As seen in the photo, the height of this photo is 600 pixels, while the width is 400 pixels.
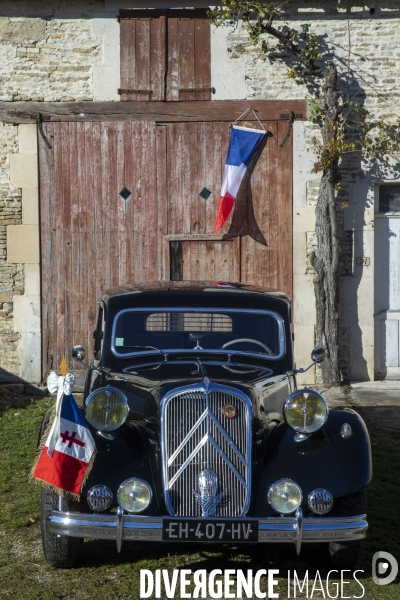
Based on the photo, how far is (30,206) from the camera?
936 centimetres

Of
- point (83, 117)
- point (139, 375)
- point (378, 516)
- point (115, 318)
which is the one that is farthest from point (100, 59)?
point (378, 516)

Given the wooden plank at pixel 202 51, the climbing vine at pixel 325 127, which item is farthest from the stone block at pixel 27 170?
the climbing vine at pixel 325 127

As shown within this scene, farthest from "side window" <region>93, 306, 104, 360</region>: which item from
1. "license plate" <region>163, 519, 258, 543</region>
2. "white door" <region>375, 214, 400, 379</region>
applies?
"white door" <region>375, 214, 400, 379</region>

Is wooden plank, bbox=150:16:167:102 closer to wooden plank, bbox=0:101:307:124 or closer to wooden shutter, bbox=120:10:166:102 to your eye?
wooden shutter, bbox=120:10:166:102

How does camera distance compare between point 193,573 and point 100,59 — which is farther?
point 100,59

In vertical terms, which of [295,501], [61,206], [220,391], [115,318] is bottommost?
[295,501]

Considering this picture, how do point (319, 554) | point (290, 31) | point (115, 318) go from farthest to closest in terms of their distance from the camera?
point (290, 31), point (115, 318), point (319, 554)

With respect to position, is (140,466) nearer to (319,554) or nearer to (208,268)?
(319,554)

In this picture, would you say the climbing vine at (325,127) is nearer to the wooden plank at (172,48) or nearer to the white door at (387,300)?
the wooden plank at (172,48)

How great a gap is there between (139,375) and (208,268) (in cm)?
473

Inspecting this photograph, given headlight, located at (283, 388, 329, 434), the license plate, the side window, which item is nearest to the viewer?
the license plate

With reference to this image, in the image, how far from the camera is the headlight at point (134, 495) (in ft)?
13.4

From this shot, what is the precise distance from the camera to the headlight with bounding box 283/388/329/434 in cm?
442

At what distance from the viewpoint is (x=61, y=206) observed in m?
9.41
